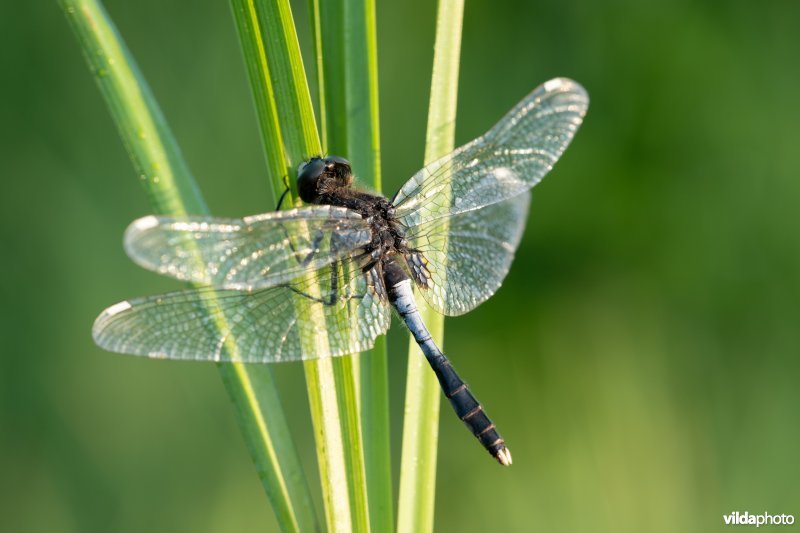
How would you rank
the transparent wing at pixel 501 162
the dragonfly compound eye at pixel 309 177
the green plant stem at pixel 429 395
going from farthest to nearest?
the transparent wing at pixel 501 162, the dragonfly compound eye at pixel 309 177, the green plant stem at pixel 429 395

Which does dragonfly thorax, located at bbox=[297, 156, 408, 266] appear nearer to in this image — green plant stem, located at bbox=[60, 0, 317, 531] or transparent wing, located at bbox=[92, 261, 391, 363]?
transparent wing, located at bbox=[92, 261, 391, 363]

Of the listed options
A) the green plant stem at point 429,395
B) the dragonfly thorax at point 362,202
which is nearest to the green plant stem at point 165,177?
the green plant stem at point 429,395

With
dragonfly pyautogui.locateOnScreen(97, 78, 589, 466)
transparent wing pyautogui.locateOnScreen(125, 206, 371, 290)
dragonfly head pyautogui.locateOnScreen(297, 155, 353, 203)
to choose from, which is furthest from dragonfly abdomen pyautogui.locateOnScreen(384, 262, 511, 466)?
dragonfly head pyautogui.locateOnScreen(297, 155, 353, 203)

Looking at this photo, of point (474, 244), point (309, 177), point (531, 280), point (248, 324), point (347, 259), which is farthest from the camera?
point (531, 280)

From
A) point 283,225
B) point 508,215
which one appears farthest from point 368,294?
point 508,215

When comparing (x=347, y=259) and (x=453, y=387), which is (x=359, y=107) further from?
(x=453, y=387)

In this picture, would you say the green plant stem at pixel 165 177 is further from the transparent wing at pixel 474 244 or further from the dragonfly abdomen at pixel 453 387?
the transparent wing at pixel 474 244

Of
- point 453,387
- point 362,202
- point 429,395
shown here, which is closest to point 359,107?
point 362,202
